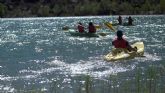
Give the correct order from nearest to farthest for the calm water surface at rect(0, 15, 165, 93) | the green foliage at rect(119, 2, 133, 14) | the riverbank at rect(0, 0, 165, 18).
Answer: the calm water surface at rect(0, 15, 165, 93)
the riverbank at rect(0, 0, 165, 18)
the green foliage at rect(119, 2, 133, 14)

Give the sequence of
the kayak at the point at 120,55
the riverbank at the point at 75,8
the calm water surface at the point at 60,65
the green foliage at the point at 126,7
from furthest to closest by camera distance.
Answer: the green foliage at the point at 126,7 < the riverbank at the point at 75,8 < the kayak at the point at 120,55 < the calm water surface at the point at 60,65

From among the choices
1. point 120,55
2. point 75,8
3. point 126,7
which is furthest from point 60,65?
point 75,8

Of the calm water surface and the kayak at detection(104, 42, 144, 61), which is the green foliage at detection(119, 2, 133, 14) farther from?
the kayak at detection(104, 42, 144, 61)

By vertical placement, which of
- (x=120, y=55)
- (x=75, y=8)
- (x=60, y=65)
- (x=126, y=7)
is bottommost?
(x=75, y=8)

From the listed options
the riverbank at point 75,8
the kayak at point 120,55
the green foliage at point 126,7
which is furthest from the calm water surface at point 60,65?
the green foliage at point 126,7

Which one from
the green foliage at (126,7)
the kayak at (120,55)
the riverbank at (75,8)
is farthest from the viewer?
the green foliage at (126,7)

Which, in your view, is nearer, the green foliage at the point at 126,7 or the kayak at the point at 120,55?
the kayak at the point at 120,55

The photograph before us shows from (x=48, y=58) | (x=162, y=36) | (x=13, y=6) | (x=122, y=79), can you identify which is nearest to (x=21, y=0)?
(x=13, y=6)

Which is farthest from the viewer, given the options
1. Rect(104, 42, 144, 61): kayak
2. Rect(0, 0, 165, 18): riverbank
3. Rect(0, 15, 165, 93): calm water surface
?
Rect(0, 0, 165, 18): riverbank

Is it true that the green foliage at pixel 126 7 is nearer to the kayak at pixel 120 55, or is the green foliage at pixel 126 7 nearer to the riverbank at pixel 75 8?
the riverbank at pixel 75 8

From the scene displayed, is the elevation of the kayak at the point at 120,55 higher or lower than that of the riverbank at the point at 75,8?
higher

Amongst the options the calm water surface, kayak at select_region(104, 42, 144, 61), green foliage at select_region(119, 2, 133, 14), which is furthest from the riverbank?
kayak at select_region(104, 42, 144, 61)

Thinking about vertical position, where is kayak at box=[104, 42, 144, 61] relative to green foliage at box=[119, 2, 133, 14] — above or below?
above

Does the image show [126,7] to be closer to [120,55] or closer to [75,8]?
[75,8]
